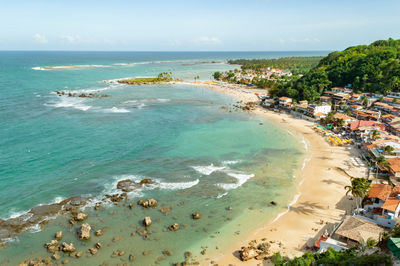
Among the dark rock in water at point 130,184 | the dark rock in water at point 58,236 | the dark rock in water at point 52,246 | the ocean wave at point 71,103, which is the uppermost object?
the ocean wave at point 71,103

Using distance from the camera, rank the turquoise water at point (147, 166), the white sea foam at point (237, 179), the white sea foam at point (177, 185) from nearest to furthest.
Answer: the turquoise water at point (147, 166) < the white sea foam at point (177, 185) < the white sea foam at point (237, 179)

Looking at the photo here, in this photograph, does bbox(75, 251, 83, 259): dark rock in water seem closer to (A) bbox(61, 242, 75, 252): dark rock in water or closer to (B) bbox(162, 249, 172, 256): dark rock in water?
(A) bbox(61, 242, 75, 252): dark rock in water

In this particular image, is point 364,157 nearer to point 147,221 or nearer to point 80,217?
point 147,221

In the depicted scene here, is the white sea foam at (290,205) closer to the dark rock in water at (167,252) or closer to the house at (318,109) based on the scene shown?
the dark rock in water at (167,252)

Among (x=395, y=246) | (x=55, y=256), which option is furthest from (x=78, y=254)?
(x=395, y=246)

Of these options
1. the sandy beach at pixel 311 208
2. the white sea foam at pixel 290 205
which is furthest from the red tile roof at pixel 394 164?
the white sea foam at pixel 290 205
